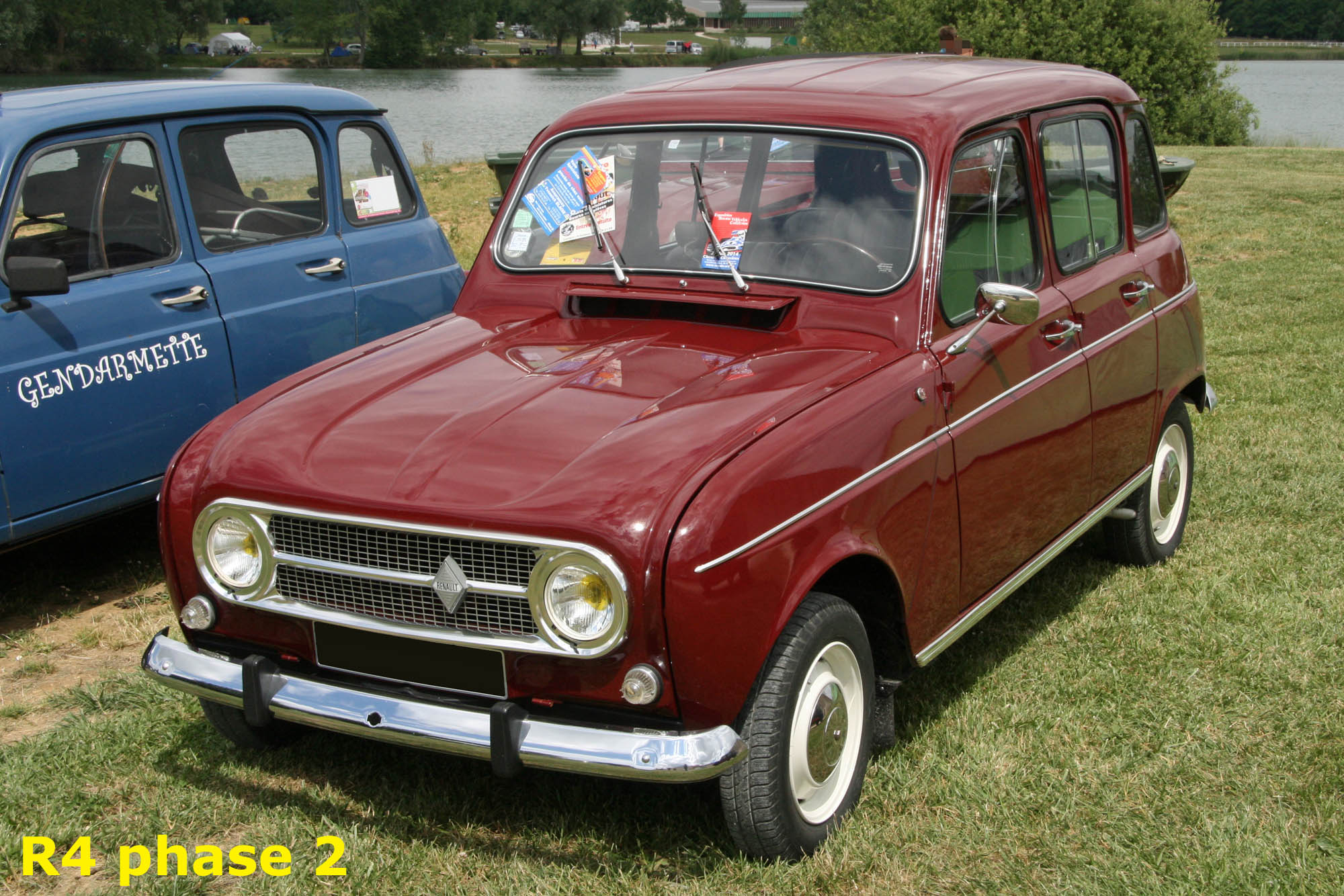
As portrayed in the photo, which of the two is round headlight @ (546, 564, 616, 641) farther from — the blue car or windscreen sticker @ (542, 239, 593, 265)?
the blue car

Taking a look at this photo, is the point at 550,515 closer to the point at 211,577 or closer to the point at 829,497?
the point at 829,497

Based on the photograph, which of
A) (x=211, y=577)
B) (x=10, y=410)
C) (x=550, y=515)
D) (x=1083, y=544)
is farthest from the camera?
(x=1083, y=544)

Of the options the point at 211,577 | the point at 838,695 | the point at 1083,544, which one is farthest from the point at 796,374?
the point at 1083,544

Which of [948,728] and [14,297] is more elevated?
[14,297]

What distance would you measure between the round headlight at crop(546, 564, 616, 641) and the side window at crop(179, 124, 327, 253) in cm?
335

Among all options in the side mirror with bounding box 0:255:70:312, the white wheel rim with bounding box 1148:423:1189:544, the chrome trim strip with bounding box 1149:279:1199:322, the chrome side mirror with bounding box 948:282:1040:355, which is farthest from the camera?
the white wheel rim with bounding box 1148:423:1189:544

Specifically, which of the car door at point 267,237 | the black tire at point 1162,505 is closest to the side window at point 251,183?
the car door at point 267,237

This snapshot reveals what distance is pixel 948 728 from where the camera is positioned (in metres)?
4.10

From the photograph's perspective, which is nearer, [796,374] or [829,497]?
[829,497]

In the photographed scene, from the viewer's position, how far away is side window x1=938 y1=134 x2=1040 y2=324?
12.9 feet

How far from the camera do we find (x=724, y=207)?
413 cm

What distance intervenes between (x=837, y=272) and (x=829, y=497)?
96 centimetres

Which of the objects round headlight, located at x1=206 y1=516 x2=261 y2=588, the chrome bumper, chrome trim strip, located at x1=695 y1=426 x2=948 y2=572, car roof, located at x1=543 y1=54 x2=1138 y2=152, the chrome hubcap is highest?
car roof, located at x1=543 y1=54 x2=1138 y2=152

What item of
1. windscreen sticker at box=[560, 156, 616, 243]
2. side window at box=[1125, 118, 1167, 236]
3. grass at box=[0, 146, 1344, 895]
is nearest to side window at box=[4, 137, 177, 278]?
grass at box=[0, 146, 1344, 895]
